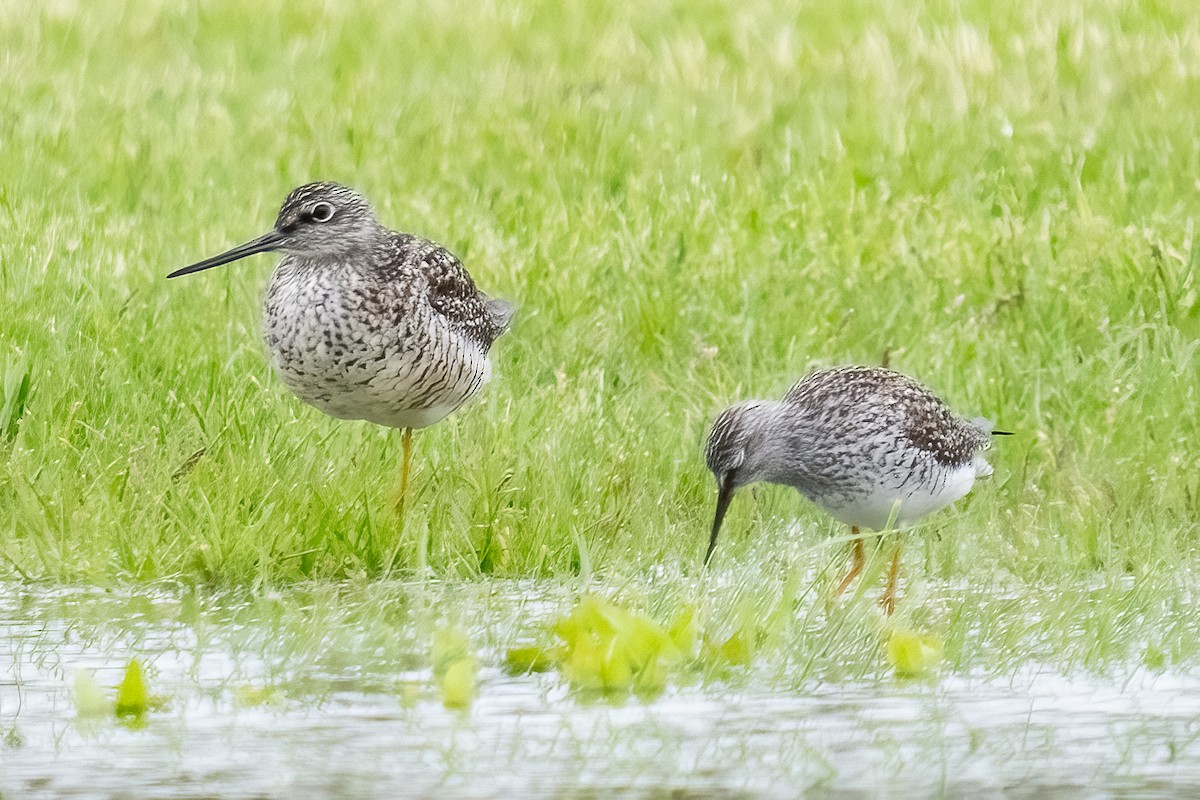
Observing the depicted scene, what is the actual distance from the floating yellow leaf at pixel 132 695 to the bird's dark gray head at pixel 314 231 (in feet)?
8.05

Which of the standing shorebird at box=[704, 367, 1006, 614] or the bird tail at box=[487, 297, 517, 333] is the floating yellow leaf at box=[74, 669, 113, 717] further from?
the bird tail at box=[487, 297, 517, 333]

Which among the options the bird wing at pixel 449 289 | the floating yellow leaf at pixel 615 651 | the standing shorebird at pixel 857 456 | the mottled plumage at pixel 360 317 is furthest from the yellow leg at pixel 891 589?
the bird wing at pixel 449 289

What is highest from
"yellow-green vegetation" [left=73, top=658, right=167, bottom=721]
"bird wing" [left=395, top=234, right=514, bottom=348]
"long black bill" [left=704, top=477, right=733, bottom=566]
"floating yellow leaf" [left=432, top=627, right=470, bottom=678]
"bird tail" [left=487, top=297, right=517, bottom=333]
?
"bird wing" [left=395, top=234, right=514, bottom=348]

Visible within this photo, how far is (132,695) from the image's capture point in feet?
17.4

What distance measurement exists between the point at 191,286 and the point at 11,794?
17.7 feet

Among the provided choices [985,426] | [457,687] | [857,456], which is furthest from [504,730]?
[985,426]

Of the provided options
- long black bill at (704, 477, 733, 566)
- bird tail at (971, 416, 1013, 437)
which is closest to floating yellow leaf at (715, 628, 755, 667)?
long black bill at (704, 477, 733, 566)

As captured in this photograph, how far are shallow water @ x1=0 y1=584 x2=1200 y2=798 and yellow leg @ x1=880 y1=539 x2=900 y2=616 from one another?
95 cm

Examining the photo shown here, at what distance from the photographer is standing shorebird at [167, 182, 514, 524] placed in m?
7.31

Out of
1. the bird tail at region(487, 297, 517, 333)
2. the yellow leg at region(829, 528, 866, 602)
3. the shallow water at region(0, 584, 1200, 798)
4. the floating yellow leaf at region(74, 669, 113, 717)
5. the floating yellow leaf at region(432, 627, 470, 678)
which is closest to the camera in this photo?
the shallow water at region(0, 584, 1200, 798)

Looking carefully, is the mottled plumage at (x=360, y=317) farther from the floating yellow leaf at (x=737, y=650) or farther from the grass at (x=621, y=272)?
the floating yellow leaf at (x=737, y=650)

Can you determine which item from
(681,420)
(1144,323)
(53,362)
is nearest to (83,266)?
(53,362)

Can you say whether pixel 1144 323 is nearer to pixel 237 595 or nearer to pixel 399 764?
pixel 237 595

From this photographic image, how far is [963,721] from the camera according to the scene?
5.31 meters
